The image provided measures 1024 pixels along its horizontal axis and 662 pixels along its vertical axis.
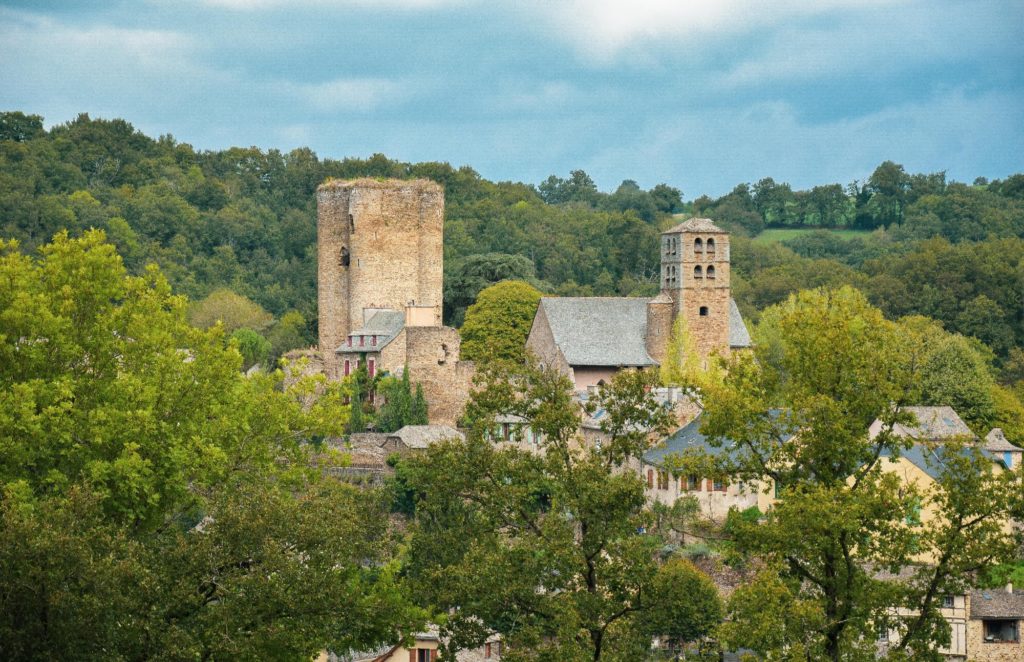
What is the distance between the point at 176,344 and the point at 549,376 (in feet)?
17.4

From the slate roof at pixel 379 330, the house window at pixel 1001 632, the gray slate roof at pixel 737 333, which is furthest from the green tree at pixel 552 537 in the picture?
the gray slate roof at pixel 737 333

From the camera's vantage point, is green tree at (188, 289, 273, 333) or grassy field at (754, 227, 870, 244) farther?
grassy field at (754, 227, 870, 244)

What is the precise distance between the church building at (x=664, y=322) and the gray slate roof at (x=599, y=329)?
0.03 meters

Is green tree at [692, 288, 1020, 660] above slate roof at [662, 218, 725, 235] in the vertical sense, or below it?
below

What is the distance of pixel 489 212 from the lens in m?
94.0

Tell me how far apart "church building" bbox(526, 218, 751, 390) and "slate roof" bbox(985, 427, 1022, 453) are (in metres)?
8.08

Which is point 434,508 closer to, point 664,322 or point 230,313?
point 664,322

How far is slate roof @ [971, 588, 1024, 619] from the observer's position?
3859 cm

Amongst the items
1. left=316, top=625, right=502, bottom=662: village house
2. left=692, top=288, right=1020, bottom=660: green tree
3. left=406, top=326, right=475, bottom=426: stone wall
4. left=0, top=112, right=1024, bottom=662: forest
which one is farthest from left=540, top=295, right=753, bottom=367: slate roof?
left=692, top=288, right=1020, bottom=660: green tree

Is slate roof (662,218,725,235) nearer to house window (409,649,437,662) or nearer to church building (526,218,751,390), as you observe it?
church building (526,218,751,390)

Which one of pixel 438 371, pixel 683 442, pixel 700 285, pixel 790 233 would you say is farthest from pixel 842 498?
pixel 790 233

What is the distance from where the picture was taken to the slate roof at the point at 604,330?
5518 cm

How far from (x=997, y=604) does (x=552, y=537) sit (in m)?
20.5

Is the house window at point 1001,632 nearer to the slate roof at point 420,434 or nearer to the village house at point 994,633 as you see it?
the village house at point 994,633
